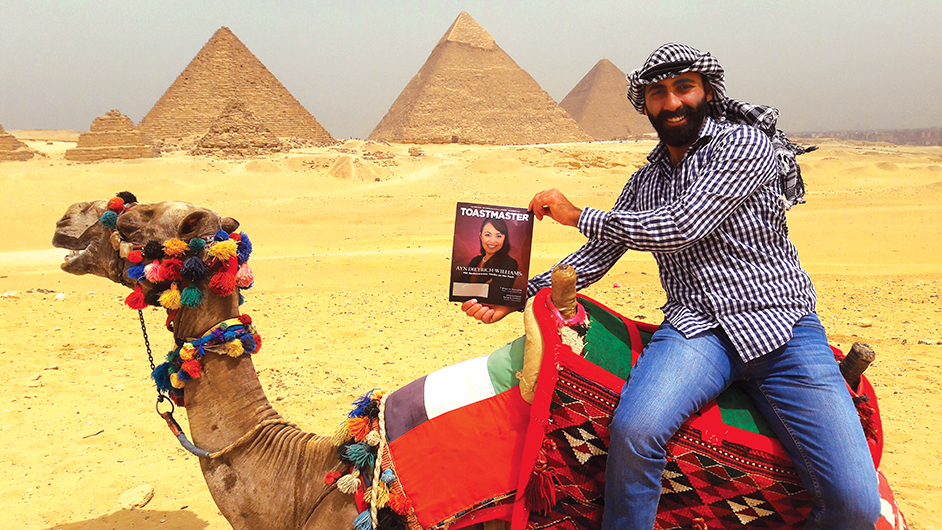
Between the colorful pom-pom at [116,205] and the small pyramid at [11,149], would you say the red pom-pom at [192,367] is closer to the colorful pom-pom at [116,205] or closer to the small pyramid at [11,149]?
the colorful pom-pom at [116,205]

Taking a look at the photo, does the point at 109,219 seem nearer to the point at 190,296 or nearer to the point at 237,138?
the point at 190,296

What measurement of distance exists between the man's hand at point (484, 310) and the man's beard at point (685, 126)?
2.39 feet

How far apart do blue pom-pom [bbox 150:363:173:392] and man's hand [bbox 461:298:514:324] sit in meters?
0.93

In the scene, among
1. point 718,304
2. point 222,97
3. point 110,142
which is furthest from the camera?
point 222,97

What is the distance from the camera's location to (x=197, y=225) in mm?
1949

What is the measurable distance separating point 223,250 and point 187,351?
32 centimetres

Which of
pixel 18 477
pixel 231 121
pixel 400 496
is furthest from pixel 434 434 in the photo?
pixel 231 121

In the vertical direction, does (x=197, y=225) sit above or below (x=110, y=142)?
above

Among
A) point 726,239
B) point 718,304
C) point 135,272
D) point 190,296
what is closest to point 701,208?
point 726,239

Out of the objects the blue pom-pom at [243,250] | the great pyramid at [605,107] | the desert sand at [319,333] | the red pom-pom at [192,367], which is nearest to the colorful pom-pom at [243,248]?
the blue pom-pom at [243,250]

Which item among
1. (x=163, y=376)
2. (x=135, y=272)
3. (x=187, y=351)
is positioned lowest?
(x=163, y=376)

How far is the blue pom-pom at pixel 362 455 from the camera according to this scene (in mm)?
1783

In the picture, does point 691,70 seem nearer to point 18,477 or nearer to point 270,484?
point 270,484

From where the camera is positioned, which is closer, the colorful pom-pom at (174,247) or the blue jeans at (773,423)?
the blue jeans at (773,423)
